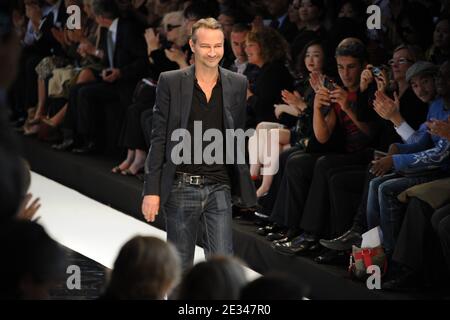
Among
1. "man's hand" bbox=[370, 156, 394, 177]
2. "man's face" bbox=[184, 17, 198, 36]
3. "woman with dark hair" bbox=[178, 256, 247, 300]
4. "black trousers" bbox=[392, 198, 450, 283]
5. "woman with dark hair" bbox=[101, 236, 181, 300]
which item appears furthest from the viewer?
"man's face" bbox=[184, 17, 198, 36]

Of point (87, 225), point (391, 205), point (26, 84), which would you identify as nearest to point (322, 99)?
point (391, 205)

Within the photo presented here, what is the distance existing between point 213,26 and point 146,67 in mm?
3673

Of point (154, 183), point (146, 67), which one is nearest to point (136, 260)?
point (154, 183)

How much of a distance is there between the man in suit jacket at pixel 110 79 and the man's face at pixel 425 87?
3193 millimetres

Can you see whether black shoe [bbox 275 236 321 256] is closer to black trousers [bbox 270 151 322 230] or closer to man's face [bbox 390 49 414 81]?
black trousers [bbox 270 151 322 230]

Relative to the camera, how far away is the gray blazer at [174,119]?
4.69 metres

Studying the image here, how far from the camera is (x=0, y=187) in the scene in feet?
8.39

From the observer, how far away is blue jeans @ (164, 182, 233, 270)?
185 inches

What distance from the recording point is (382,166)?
17.9ft

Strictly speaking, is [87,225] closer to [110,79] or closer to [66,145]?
[110,79]

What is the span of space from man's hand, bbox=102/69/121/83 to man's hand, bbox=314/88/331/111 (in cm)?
274

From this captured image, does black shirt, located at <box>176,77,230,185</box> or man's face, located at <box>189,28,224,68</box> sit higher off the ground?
man's face, located at <box>189,28,224,68</box>

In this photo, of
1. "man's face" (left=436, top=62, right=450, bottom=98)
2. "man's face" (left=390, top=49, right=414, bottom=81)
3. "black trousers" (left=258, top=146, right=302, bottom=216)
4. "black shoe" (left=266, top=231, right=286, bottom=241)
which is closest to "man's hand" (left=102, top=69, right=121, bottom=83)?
"black trousers" (left=258, top=146, right=302, bottom=216)
